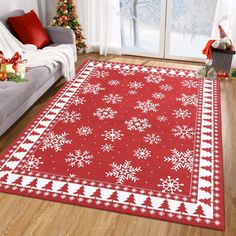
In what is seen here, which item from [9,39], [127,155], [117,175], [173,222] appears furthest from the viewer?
[9,39]

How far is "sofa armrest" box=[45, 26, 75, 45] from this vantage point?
469cm

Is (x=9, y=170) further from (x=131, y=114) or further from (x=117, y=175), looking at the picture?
(x=131, y=114)

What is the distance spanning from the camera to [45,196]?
9.29ft

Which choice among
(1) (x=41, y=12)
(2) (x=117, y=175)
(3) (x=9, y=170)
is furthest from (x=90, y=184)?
(1) (x=41, y=12)

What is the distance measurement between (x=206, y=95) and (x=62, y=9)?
2.22 meters

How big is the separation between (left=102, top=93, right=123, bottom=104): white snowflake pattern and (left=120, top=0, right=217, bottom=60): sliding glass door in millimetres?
1396

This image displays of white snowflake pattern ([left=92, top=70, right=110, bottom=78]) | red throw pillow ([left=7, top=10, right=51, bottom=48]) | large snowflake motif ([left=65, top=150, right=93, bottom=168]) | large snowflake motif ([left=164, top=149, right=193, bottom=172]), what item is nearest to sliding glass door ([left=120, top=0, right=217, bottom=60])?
white snowflake pattern ([left=92, top=70, right=110, bottom=78])

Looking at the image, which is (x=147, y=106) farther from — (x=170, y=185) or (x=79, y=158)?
(x=170, y=185)

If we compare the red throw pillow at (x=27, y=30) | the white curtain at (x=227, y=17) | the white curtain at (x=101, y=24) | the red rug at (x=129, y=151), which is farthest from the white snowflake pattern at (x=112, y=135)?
the white curtain at (x=227, y=17)

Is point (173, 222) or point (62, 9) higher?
point (62, 9)

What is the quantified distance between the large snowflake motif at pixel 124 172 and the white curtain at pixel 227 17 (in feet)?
8.41

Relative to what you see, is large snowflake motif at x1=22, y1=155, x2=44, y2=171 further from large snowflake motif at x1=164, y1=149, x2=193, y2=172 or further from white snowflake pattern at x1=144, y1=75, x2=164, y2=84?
white snowflake pattern at x1=144, y1=75, x2=164, y2=84

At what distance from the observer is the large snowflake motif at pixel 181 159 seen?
3.15 m

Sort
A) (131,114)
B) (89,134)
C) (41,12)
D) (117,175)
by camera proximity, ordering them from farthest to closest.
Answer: (41,12) → (131,114) → (89,134) → (117,175)
